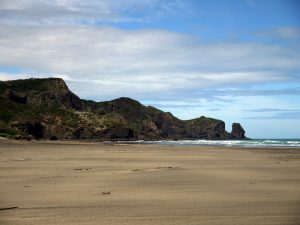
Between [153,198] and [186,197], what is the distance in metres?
0.83

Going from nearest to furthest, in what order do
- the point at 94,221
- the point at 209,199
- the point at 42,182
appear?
1. the point at 94,221
2. the point at 209,199
3. the point at 42,182

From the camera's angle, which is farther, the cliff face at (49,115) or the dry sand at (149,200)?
the cliff face at (49,115)

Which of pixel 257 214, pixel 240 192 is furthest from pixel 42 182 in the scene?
pixel 257 214

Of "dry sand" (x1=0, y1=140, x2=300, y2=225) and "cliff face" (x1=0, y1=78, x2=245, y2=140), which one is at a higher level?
"cliff face" (x1=0, y1=78, x2=245, y2=140)

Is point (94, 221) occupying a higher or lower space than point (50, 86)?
lower

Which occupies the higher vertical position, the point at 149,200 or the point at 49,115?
the point at 49,115

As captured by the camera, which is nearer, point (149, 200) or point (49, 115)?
point (149, 200)

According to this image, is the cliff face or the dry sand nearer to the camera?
the dry sand

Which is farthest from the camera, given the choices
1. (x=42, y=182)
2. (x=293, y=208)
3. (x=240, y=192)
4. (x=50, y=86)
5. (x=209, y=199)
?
(x=50, y=86)

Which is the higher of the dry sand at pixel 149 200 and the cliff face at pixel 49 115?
the cliff face at pixel 49 115

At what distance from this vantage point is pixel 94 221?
691 cm

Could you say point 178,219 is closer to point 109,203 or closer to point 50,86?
point 109,203

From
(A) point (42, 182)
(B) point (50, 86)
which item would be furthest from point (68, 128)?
(A) point (42, 182)

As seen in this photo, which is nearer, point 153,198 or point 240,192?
point 153,198
